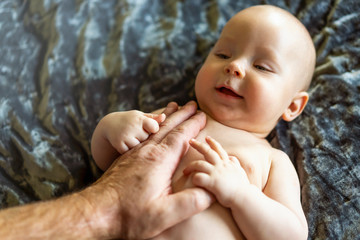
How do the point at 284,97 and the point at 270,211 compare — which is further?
the point at 284,97

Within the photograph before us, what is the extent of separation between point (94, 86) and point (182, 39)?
388mm

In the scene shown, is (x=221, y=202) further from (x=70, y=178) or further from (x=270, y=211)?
(x=70, y=178)

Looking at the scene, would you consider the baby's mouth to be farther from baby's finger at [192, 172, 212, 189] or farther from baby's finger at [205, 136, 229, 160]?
baby's finger at [192, 172, 212, 189]

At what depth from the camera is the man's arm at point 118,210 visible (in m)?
0.94

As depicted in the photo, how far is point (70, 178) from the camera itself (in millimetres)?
1306

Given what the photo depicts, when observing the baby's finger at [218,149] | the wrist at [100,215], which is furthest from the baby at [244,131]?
the wrist at [100,215]

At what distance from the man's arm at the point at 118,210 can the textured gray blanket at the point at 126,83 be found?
30cm

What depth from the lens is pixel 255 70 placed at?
1211mm

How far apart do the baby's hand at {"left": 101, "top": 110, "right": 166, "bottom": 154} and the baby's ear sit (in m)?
0.46

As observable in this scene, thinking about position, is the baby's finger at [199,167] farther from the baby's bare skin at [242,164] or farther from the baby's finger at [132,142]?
the baby's finger at [132,142]

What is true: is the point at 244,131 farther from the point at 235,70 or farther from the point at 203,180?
the point at 203,180

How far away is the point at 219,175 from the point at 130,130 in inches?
12.2

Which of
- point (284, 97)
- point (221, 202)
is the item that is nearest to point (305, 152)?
point (284, 97)

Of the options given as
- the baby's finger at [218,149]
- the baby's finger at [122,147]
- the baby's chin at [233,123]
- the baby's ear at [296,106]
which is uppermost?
the baby's finger at [122,147]
